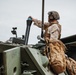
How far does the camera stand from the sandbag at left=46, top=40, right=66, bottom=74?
6.54 meters

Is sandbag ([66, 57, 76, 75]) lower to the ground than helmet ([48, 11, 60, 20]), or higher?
lower

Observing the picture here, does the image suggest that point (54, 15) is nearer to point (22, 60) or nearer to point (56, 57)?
point (56, 57)

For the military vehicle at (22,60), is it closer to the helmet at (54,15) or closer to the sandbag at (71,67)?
the sandbag at (71,67)

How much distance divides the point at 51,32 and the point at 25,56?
1606mm

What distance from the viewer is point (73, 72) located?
7297mm

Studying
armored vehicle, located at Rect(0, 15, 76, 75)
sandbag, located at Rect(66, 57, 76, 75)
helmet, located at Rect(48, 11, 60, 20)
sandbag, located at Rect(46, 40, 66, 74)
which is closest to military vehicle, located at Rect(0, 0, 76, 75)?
armored vehicle, located at Rect(0, 15, 76, 75)

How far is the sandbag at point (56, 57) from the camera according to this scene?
6.54 meters

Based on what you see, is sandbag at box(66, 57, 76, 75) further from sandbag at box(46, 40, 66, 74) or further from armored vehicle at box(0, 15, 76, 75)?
armored vehicle at box(0, 15, 76, 75)

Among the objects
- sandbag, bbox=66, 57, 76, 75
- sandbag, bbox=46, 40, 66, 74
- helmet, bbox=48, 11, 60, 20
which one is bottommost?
sandbag, bbox=66, 57, 76, 75

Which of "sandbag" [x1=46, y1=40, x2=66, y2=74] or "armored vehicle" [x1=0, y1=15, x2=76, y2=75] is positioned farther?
"sandbag" [x1=46, y1=40, x2=66, y2=74]

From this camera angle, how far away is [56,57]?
21.7 feet

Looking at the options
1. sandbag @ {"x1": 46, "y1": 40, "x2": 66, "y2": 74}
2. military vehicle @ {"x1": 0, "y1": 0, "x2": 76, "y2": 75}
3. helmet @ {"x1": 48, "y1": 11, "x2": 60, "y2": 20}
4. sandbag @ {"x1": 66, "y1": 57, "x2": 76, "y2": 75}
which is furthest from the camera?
helmet @ {"x1": 48, "y1": 11, "x2": 60, "y2": 20}

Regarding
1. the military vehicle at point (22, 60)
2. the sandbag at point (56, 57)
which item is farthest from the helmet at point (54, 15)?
the military vehicle at point (22, 60)

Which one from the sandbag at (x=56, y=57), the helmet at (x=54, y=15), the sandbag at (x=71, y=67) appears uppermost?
the helmet at (x=54, y=15)
